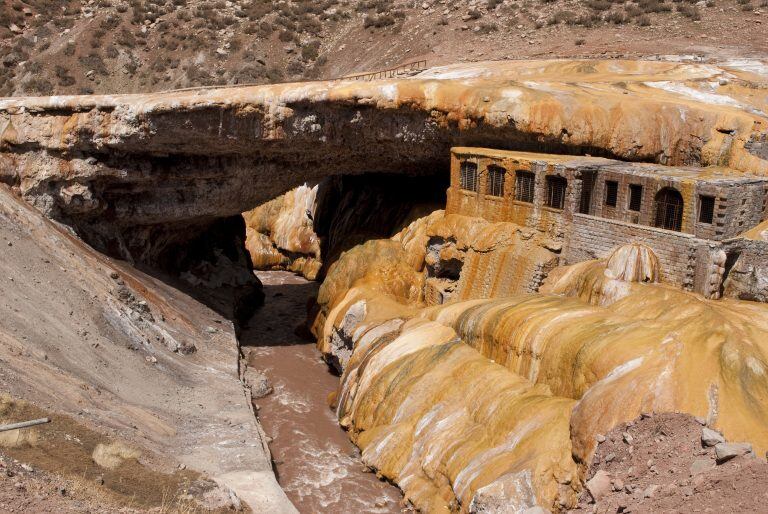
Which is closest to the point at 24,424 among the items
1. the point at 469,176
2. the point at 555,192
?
Answer: the point at 555,192

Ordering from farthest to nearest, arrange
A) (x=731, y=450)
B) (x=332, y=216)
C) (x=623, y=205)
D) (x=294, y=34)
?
(x=294, y=34) < (x=332, y=216) < (x=623, y=205) < (x=731, y=450)

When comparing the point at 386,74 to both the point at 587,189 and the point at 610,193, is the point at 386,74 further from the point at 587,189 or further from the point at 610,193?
the point at 610,193

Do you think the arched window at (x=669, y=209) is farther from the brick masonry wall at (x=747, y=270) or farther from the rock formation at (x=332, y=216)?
the rock formation at (x=332, y=216)

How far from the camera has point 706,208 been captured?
24141mm

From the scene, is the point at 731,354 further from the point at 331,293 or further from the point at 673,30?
the point at 673,30

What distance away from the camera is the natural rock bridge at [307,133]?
29.3m

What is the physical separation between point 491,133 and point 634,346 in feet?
43.4

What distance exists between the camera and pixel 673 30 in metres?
51.2

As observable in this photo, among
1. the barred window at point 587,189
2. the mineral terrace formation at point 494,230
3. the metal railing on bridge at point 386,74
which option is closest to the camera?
the mineral terrace formation at point 494,230

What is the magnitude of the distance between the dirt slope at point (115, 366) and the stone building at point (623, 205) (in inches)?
439

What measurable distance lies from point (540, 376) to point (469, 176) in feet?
36.1

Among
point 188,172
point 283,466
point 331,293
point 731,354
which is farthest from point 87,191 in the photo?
point 731,354

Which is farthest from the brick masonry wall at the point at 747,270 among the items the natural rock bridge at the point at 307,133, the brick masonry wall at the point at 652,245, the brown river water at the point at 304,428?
the brown river water at the point at 304,428

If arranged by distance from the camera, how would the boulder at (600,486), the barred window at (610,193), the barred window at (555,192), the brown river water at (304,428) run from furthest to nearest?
1. the barred window at (555,192)
2. the barred window at (610,193)
3. the brown river water at (304,428)
4. the boulder at (600,486)
